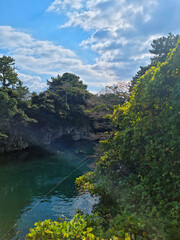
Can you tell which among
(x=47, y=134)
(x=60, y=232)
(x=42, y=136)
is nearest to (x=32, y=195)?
(x=60, y=232)

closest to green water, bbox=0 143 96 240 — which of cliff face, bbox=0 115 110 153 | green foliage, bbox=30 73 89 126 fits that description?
cliff face, bbox=0 115 110 153

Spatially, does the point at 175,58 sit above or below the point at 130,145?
above

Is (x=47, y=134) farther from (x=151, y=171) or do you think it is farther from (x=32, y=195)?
(x=151, y=171)

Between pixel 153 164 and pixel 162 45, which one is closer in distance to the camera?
pixel 153 164

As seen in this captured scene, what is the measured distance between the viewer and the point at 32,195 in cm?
1362

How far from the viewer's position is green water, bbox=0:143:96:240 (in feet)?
33.4

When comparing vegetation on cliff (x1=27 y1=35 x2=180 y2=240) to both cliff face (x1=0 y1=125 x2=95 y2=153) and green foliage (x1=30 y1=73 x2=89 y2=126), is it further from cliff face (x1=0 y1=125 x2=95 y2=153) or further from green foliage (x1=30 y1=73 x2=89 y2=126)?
green foliage (x1=30 y1=73 x2=89 y2=126)

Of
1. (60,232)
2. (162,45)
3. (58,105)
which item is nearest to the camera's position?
(60,232)

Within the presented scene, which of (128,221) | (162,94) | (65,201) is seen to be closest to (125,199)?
(128,221)

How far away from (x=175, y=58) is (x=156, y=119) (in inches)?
49.5

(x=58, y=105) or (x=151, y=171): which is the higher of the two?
(x=58, y=105)

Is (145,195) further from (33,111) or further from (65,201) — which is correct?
(33,111)

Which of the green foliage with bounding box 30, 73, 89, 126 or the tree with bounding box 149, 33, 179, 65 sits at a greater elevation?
the tree with bounding box 149, 33, 179, 65

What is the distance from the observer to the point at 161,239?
119 inches
